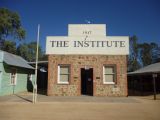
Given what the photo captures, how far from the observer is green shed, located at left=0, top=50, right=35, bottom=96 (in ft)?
59.4

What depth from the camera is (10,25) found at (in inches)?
1512

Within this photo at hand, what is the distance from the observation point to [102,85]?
18.2 m

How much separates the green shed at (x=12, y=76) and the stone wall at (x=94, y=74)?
405 cm

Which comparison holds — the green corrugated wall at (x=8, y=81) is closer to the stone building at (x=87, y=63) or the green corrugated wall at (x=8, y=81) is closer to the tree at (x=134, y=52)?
the stone building at (x=87, y=63)

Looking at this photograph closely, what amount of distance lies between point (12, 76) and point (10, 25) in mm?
20905

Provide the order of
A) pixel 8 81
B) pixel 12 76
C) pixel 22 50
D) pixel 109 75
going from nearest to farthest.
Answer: pixel 109 75, pixel 8 81, pixel 12 76, pixel 22 50

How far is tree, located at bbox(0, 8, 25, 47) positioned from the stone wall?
2305cm

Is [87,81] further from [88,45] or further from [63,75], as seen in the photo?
[88,45]

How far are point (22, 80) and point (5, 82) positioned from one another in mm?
4563

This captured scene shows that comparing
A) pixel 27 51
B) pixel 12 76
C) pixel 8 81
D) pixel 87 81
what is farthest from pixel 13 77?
pixel 27 51

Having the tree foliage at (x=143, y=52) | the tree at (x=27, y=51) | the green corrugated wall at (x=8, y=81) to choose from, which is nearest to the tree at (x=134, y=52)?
the tree foliage at (x=143, y=52)

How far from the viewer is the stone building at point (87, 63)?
59.9 feet

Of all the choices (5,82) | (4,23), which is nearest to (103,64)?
(5,82)

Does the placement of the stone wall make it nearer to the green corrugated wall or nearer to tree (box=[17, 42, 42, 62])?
the green corrugated wall
